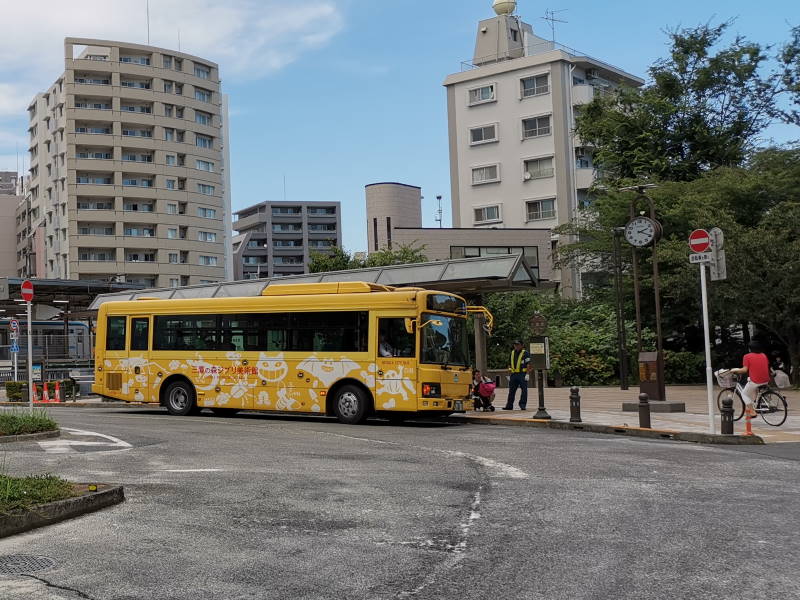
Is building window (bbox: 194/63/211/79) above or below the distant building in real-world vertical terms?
above

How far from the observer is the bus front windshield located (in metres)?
18.9

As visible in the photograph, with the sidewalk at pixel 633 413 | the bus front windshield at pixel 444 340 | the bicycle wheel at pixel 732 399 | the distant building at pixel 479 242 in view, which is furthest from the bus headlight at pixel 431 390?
the distant building at pixel 479 242

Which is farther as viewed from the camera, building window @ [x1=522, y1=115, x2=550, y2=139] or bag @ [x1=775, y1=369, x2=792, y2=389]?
building window @ [x1=522, y1=115, x2=550, y2=139]

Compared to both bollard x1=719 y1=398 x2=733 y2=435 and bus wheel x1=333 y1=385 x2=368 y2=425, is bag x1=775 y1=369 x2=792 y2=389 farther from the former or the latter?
bus wheel x1=333 y1=385 x2=368 y2=425

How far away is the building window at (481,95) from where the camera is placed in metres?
64.6

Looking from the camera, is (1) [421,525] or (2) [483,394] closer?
(1) [421,525]

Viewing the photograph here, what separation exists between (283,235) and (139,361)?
12468cm

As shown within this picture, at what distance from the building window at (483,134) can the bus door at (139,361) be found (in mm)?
45022

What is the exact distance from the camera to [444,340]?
762 inches

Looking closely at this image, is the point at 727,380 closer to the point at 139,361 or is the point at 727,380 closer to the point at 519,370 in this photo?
the point at 519,370

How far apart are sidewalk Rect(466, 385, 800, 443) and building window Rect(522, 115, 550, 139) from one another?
109 ft

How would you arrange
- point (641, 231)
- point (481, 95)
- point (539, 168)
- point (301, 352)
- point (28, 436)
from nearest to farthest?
point (28, 436) < point (301, 352) < point (641, 231) < point (539, 168) < point (481, 95)

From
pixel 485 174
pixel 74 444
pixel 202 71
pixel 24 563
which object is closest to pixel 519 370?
pixel 74 444

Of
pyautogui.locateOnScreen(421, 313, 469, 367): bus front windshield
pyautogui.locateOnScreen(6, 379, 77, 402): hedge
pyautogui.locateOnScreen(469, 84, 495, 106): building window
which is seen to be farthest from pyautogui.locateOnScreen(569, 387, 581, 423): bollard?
pyautogui.locateOnScreen(469, 84, 495, 106): building window
